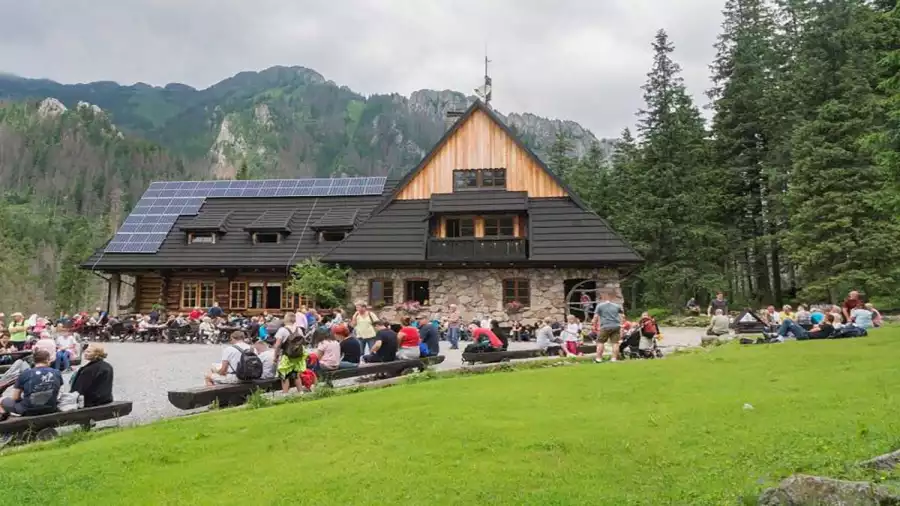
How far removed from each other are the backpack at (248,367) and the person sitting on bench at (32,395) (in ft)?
9.42

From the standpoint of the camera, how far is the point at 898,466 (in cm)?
548

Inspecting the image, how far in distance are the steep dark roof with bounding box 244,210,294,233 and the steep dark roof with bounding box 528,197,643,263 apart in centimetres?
1285

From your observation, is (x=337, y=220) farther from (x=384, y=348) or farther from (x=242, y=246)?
(x=384, y=348)

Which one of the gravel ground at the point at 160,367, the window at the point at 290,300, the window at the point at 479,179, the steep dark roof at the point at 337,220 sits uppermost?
the window at the point at 479,179

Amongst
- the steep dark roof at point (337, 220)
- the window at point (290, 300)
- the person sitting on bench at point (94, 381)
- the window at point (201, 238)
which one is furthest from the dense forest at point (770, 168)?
the person sitting on bench at point (94, 381)

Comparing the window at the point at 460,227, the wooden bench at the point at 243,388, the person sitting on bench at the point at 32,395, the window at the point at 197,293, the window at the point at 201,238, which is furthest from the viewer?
the window at the point at 201,238

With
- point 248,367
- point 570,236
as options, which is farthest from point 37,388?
point 570,236

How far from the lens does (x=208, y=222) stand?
34844 millimetres

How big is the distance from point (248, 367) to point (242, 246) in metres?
Answer: 23.1

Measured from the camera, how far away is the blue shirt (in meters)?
9.59

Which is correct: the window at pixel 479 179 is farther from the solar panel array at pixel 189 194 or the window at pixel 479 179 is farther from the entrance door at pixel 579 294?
the solar panel array at pixel 189 194

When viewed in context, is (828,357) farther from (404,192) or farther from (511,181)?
(404,192)

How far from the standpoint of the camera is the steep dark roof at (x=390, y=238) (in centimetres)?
2930

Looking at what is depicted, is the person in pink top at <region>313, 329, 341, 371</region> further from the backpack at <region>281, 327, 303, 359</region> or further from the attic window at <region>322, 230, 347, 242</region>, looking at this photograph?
the attic window at <region>322, 230, 347, 242</region>
